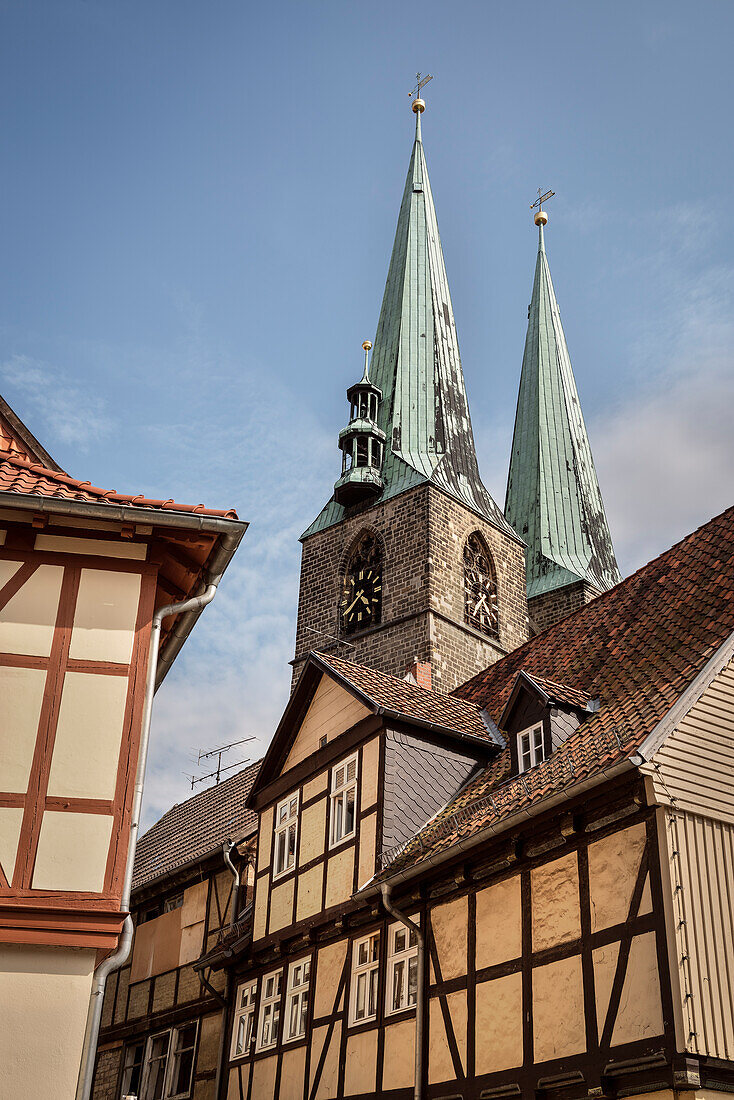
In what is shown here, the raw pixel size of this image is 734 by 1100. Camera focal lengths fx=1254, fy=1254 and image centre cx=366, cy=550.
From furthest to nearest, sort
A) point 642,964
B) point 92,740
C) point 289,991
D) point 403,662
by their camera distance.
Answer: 1. point 403,662
2. point 289,991
3. point 642,964
4. point 92,740

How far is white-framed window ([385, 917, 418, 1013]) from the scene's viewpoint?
13.3 metres

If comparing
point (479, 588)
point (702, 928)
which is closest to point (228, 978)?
point (702, 928)

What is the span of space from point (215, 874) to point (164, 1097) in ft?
11.0

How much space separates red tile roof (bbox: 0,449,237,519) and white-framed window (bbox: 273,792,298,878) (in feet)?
26.6

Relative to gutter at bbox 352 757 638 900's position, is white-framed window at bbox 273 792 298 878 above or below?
above

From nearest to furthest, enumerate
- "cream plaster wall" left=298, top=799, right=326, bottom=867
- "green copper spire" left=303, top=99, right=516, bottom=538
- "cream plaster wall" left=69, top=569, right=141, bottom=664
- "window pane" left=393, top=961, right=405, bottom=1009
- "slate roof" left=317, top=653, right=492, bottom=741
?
"cream plaster wall" left=69, top=569, right=141, bottom=664, "window pane" left=393, top=961, right=405, bottom=1009, "slate roof" left=317, top=653, right=492, bottom=741, "cream plaster wall" left=298, top=799, right=326, bottom=867, "green copper spire" left=303, top=99, right=516, bottom=538

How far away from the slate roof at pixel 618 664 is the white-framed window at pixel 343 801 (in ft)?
4.12

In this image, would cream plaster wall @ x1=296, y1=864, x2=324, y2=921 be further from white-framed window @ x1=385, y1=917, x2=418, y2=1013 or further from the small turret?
the small turret

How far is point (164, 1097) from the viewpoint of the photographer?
19062mm

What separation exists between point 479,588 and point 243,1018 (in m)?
21.3

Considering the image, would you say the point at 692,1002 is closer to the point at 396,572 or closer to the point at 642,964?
the point at 642,964

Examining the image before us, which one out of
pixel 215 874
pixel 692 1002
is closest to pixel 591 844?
pixel 692 1002

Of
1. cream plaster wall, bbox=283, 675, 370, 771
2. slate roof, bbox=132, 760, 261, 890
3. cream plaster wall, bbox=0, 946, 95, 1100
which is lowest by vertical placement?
cream plaster wall, bbox=0, 946, 95, 1100

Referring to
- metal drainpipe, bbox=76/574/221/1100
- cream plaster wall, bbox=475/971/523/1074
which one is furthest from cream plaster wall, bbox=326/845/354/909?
metal drainpipe, bbox=76/574/221/1100
